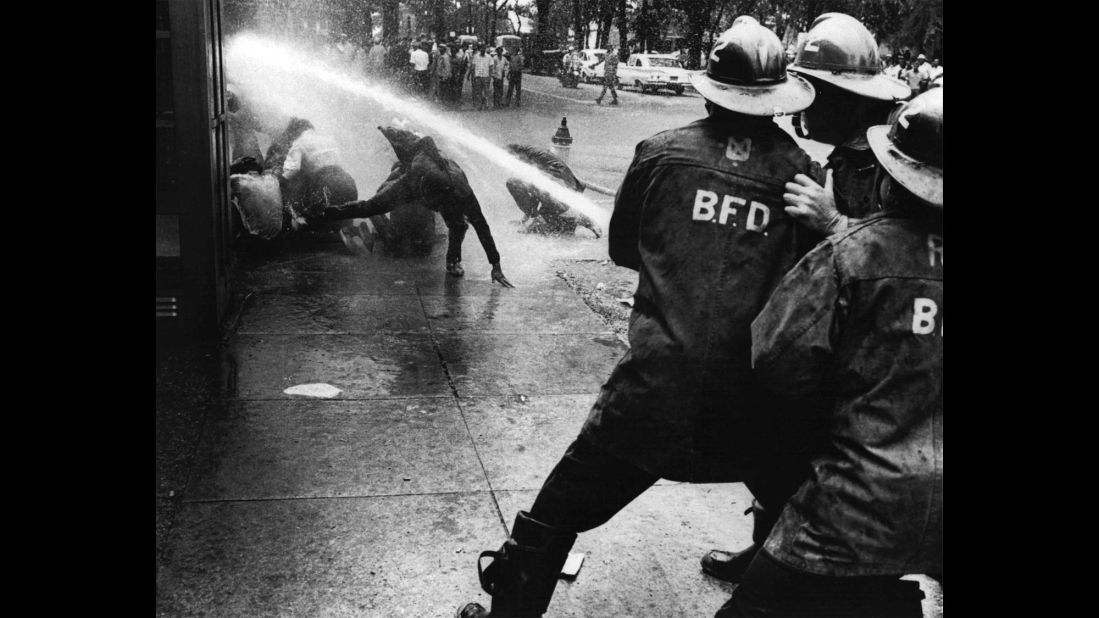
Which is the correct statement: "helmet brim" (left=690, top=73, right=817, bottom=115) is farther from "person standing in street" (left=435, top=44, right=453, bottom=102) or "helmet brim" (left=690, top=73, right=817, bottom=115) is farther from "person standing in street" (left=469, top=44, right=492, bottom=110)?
"person standing in street" (left=435, top=44, right=453, bottom=102)

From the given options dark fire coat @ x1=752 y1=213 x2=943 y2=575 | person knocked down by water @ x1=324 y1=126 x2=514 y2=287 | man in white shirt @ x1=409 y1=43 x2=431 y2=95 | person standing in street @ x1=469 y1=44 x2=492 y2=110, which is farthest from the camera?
man in white shirt @ x1=409 y1=43 x2=431 y2=95

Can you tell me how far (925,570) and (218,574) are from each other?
2295mm

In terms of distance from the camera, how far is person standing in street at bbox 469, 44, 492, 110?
2682 cm

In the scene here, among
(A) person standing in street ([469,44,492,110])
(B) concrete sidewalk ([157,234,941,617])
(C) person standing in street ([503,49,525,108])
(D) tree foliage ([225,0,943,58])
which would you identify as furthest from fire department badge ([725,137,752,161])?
(C) person standing in street ([503,49,525,108])

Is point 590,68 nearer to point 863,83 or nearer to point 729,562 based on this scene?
point 863,83

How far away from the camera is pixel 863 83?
3330mm

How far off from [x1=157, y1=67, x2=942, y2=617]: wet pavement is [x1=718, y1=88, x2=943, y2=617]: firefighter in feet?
4.09

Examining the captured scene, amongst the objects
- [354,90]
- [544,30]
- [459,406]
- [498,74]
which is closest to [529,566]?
[459,406]

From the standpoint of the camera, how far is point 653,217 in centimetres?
269

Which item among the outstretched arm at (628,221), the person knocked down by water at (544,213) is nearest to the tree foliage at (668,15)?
the person knocked down by water at (544,213)

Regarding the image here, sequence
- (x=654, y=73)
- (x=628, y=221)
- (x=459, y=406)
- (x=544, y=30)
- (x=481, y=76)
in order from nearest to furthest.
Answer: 1. (x=628, y=221)
2. (x=459, y=406)
3. (x=481, y=76)
4. (x=654, y=73)
5. (x=544, y=30)

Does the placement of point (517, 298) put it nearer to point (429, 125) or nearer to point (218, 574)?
point (218, 574)

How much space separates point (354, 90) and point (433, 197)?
764 inches
